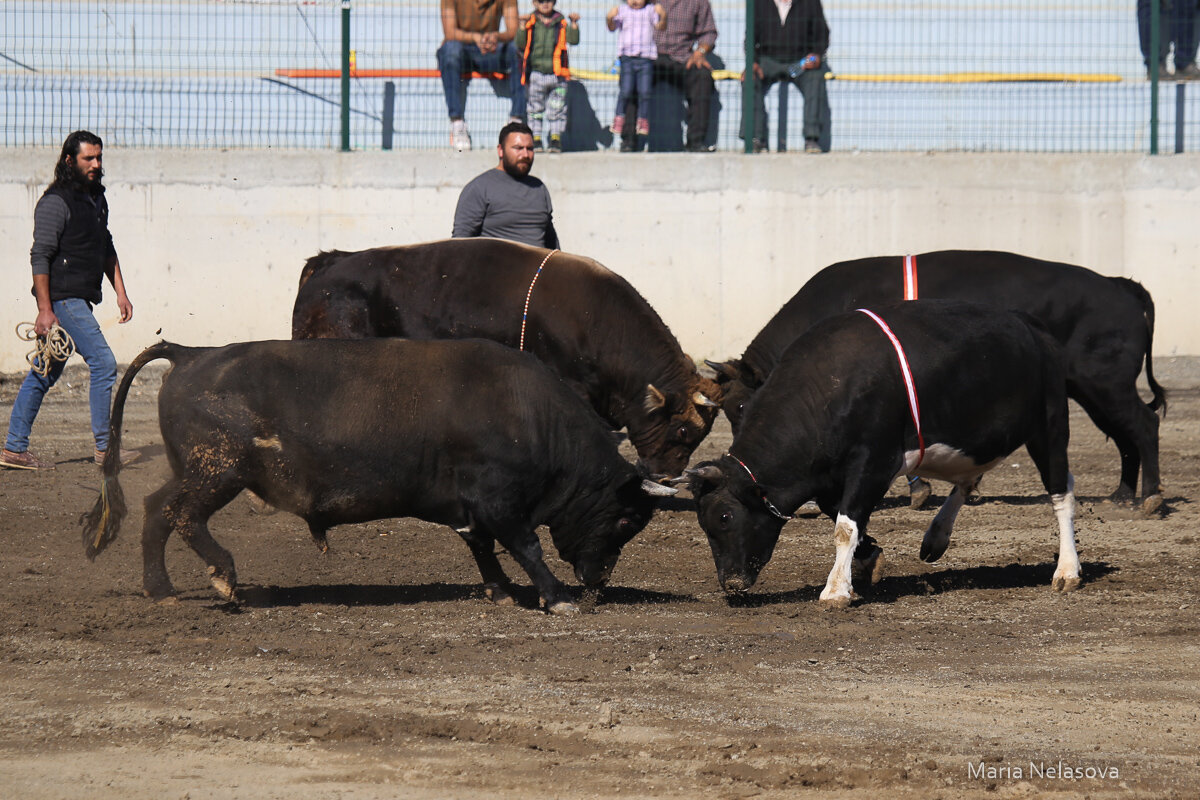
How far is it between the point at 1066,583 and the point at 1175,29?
A: 10.3m

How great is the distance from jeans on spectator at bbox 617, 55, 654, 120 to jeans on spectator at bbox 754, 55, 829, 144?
114cm

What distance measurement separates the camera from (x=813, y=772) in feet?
15.2

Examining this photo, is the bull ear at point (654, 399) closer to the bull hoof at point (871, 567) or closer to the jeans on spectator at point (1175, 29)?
the bull hoof at point (871, 567)

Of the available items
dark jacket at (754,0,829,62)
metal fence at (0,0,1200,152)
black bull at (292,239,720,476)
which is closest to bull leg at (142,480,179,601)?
black bull at (292,239,720,476)


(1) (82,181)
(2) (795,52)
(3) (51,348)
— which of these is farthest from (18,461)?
(2) (795,52)

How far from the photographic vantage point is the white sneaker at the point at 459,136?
14.6 m

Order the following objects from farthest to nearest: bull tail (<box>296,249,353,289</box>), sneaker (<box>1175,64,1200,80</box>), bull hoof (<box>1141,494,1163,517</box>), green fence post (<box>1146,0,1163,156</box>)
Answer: sneaker (<box>1175,64,1200,80</box>), green fence post (<box>1146,0,1163,156</box>), bull tail (<box>296,249,353,289</box>), bull hoof (<box>1141,494,1163,517</box>)

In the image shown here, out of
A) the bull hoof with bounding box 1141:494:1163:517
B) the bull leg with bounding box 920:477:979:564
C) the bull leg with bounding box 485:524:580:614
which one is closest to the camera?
the bull leg with bounding box 485:524:580:614

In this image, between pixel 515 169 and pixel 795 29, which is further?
pixel 795 29

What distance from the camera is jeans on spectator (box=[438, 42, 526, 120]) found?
47.4 ft

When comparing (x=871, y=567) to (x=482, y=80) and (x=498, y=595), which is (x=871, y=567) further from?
(x=482, y=80)

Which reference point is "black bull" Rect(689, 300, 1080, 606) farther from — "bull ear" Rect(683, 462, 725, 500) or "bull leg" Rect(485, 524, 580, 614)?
"bull leg" Rect(485, 524, 580, 614)

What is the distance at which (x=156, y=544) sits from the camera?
6.57m

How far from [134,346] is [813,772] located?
36.2 feet
